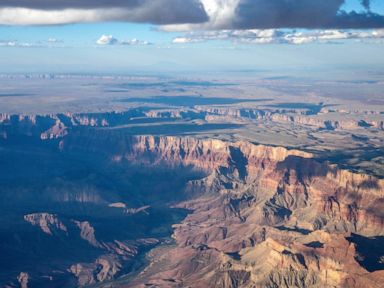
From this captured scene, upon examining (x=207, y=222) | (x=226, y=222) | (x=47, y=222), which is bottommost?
(x=207, y=222)

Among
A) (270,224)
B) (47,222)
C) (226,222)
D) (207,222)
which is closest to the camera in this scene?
(47,222)

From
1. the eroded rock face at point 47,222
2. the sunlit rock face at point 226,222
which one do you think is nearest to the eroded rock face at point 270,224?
the sunlit rock face at point 226,222

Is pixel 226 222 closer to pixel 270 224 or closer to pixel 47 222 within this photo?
pixel 270 224

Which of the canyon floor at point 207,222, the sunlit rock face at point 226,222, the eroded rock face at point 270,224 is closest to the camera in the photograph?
the eroded rock face at point 270,224

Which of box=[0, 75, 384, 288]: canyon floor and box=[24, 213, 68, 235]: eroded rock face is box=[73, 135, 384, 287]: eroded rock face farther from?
box=[24, 213, 68, 235]: eroded rock face

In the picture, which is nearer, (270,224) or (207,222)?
(270,224)

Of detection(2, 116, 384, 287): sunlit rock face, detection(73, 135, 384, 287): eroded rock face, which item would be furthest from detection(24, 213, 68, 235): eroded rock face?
detection(73, 135, 384, 287): eroded rock face

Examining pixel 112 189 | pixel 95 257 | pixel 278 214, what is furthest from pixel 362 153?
pixel 95 257

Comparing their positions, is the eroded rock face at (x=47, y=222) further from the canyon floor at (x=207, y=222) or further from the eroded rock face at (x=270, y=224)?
the eroded rock face at (x=270, y=224)

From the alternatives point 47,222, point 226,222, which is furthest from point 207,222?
point 47,222
